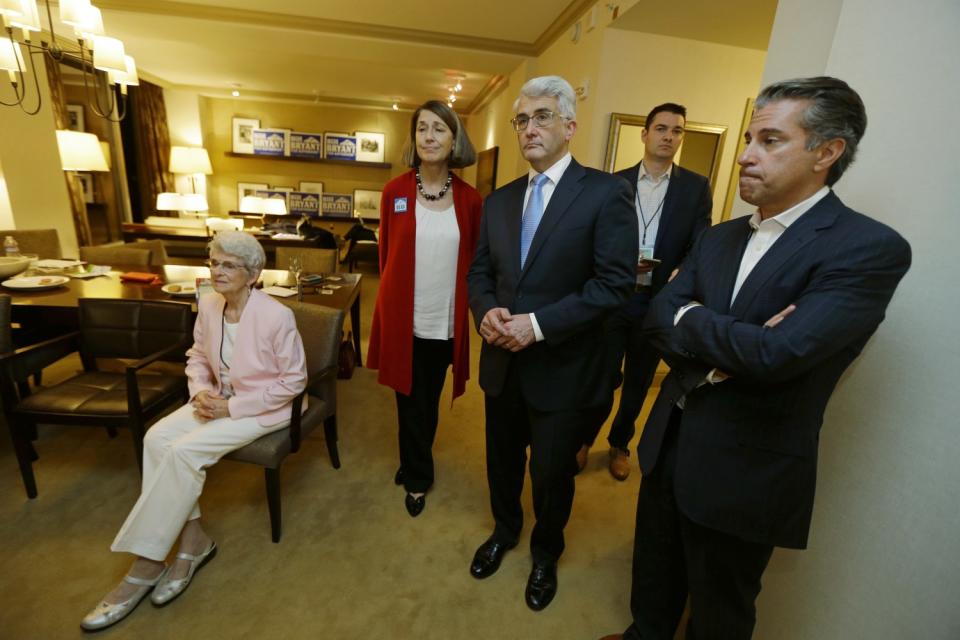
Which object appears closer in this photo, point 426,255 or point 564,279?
point 564,279

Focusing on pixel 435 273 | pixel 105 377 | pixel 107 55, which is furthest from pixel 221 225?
pixel 435 273

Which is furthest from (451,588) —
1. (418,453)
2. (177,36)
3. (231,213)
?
(231,213)

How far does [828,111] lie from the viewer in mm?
851

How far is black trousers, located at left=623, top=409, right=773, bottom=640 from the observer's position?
1.09m

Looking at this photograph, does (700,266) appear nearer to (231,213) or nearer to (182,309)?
(182,309)

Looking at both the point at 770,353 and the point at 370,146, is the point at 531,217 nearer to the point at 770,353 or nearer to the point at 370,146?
the point at 770,353

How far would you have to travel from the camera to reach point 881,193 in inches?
44.2

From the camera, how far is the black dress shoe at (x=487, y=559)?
1.73 m

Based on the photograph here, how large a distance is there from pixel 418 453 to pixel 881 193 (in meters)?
1.91

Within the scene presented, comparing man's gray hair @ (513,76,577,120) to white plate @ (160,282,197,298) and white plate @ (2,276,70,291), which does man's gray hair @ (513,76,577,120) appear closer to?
white plate @ (160,282,197,298)

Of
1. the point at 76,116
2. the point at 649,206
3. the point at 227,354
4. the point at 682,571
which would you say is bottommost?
the point at 682,571

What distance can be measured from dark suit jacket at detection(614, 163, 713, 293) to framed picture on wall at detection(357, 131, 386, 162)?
725 cm

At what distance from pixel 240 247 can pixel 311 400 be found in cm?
79

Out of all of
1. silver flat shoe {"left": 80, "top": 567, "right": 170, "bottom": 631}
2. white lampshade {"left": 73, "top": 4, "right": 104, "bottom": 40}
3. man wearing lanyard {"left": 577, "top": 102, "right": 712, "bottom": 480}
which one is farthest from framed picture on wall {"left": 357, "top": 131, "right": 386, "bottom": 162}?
silver flat shoe {"left": 80, "top": 567, "right": 170, "bottom": 631}
